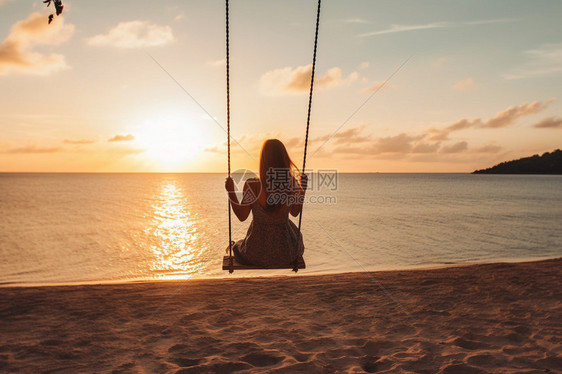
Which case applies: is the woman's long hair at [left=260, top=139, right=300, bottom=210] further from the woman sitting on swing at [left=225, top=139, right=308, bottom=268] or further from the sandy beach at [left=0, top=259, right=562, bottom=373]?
the sandy beach at [left=0, top=259, right=562, bottom=373]

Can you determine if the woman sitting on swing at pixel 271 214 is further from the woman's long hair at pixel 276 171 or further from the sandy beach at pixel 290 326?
the sandy beach at pixel 290 326

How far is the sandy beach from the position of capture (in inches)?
151

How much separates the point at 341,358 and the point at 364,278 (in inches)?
149

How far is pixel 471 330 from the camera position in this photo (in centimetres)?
468

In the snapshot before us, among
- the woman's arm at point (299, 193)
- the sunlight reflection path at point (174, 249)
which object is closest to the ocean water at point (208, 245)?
the sunlight reflection path at point (174, 249)

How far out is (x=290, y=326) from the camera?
488cm

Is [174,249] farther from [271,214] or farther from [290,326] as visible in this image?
[271,214]

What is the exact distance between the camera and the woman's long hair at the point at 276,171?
4.15m

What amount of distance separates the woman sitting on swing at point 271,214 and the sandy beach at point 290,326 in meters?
0.93

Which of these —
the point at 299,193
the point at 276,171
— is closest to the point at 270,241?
the point at 299,193

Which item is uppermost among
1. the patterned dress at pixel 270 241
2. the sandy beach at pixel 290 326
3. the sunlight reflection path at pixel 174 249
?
the patterned dress at pixel 270 241

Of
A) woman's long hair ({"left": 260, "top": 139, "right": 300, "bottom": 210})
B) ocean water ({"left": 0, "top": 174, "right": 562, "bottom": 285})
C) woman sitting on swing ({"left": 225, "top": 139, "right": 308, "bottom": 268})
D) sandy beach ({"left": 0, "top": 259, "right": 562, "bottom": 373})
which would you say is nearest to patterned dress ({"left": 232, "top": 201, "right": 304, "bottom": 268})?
woman sitting on swing ({"left": 225, "top": 139, "right": 308, "bottom": 268})

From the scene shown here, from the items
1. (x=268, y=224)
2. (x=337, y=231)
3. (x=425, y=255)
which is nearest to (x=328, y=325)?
(x=268, y=224)

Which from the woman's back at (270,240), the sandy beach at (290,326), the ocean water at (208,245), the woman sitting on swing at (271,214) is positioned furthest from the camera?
the ocean water at (208,245)
